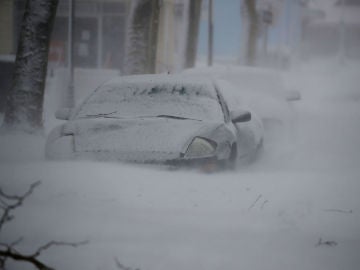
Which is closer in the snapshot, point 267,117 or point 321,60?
point 267,117

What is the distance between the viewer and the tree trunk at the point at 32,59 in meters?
7.94

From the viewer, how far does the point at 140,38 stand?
398 inches

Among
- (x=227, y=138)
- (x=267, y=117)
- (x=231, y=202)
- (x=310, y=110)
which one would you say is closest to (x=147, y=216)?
(x=231, y=202)

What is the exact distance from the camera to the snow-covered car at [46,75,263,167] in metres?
5.06

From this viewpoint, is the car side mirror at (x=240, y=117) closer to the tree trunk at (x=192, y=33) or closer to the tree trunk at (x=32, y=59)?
the tree trunk at (x=32, y=59)

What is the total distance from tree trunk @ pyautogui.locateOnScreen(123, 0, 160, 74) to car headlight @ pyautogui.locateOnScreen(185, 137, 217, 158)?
5.06 metres

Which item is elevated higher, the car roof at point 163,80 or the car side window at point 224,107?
the car roof at point 163,80

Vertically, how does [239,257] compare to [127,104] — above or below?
below

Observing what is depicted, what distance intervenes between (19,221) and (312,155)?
5.19 metres

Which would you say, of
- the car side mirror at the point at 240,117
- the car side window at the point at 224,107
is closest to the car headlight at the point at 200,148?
the car side window at the point at 224,107

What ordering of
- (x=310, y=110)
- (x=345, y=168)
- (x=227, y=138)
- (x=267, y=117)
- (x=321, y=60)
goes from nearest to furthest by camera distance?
(x=227, y=138) < (x=345, y=168) < (x=267, y=117) < (x=310, y=110) < (x=321, y=60)

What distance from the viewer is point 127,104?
5.99 metres

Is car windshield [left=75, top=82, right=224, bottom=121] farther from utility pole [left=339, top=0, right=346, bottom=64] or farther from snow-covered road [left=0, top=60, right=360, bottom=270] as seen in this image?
utility pole [left=339, top=0, right=346, bottom=64]

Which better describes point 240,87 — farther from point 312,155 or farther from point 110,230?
point 110,230
